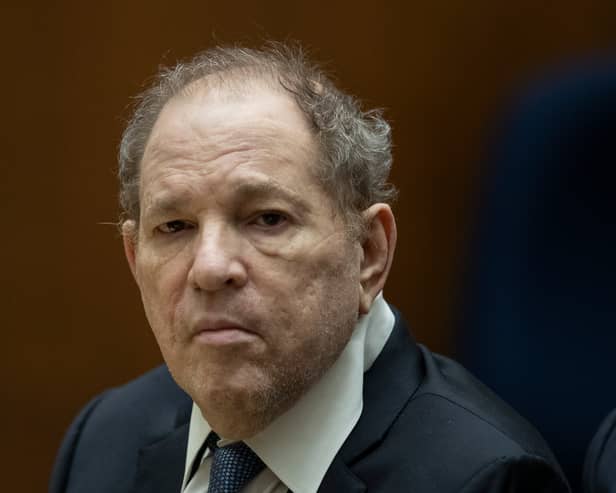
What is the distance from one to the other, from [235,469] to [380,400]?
312mm

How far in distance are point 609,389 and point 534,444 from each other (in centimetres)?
136

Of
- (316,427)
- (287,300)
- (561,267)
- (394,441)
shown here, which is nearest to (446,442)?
(394,441)

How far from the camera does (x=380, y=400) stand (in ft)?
7.50

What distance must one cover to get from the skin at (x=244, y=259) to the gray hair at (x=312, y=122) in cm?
4

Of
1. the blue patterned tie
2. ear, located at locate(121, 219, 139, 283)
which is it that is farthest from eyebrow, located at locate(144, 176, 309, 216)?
the blue patterned tie

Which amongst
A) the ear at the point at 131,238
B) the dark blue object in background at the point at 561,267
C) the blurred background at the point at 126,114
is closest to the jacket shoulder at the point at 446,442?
the ear at the point at 131,238

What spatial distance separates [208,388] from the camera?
6.95 ft

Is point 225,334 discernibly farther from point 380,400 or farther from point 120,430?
point 120,430

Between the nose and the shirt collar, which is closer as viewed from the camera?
the nose

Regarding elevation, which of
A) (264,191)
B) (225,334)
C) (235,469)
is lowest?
(235,469)

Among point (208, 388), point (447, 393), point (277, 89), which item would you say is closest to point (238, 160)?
point (277, 89)

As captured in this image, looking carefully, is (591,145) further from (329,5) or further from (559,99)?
(329,5)

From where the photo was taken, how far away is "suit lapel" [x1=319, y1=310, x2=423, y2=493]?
7.19 ft

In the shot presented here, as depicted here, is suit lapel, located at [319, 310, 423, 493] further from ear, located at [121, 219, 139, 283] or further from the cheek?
ear, located at [121, 219, 139, 283]
